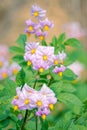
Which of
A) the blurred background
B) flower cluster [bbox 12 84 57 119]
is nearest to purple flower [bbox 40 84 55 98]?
flower cluster [bbox 12 84 57 119]

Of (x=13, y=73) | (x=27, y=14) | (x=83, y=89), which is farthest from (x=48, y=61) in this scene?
(x=27, y=14)

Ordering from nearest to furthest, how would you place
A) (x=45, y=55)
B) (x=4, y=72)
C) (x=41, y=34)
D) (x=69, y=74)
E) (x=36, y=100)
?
(x=36, y=100), (x=45, y=55), (x=69, y=74), (x=41, y=34), (x=4, y=72)

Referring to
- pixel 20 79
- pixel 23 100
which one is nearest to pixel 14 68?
pixel 20 79

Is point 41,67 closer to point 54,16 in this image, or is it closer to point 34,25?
point 34,25

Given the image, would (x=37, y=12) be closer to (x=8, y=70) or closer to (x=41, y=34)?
(x=41, y=34)

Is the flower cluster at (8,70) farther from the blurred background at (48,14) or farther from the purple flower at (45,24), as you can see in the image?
the blurred background at (48,14)

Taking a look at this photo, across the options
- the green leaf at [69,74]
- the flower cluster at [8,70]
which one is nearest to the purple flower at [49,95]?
the green leaf at [69,74]
